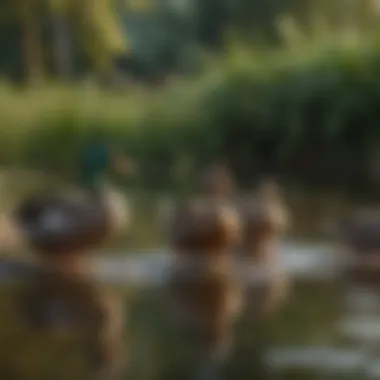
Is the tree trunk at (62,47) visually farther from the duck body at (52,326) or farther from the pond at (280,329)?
the duck body at (52,326)

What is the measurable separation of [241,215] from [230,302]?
41.4 inches

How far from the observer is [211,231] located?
5.10m

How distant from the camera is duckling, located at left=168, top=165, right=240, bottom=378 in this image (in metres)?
4.34

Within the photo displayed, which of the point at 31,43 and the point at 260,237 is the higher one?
the point at 31,43

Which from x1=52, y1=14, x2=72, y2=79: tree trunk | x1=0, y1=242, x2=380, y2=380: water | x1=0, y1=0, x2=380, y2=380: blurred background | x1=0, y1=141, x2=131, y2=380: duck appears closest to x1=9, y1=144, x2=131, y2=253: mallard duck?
x1=0, y1=141, x2=131, y2=380: duck

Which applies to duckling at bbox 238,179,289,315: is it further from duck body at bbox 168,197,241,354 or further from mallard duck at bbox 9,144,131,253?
mallard duck at bbox 9,144,131,253

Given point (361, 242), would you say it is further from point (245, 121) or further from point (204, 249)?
point (245, 121)

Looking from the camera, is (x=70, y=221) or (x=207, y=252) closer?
(x=207, y=252)

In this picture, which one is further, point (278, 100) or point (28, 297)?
point (278, 100)

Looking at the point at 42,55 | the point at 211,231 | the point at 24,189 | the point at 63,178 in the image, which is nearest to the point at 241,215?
the point at 211,231

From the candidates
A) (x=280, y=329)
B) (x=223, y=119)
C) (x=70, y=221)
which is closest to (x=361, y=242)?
(x=70, y=221)

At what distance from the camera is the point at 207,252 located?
5.17 meters

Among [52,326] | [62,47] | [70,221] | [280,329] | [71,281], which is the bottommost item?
[280,329]

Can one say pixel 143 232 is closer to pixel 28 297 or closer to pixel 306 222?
pixel 306 222
